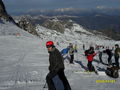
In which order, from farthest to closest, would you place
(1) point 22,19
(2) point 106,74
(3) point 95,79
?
(1) point 22,19
(2) point 106,74
(3) point 95,79

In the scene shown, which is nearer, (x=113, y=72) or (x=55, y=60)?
(x=55, y=60)

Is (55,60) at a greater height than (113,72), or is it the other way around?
(55,60)

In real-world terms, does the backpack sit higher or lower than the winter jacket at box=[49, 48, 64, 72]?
lower

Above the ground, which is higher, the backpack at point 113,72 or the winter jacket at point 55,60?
the winter jacket at point 55,60

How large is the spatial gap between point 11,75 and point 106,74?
17.6ft

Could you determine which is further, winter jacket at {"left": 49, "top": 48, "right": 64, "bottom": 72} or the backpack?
the backpack

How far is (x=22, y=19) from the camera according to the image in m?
90.5

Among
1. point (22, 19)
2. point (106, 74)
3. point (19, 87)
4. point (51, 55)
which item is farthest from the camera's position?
point (22, 19)

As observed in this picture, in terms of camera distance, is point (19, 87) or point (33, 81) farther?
point (33, 81)

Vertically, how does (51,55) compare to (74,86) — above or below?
above

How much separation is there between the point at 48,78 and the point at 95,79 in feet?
15.4

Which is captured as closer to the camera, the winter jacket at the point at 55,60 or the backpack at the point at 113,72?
the winter jacket at the point at 55,60

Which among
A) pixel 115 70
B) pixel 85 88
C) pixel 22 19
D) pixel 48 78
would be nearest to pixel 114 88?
pixel 85 88

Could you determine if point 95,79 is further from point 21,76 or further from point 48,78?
point 48,78
